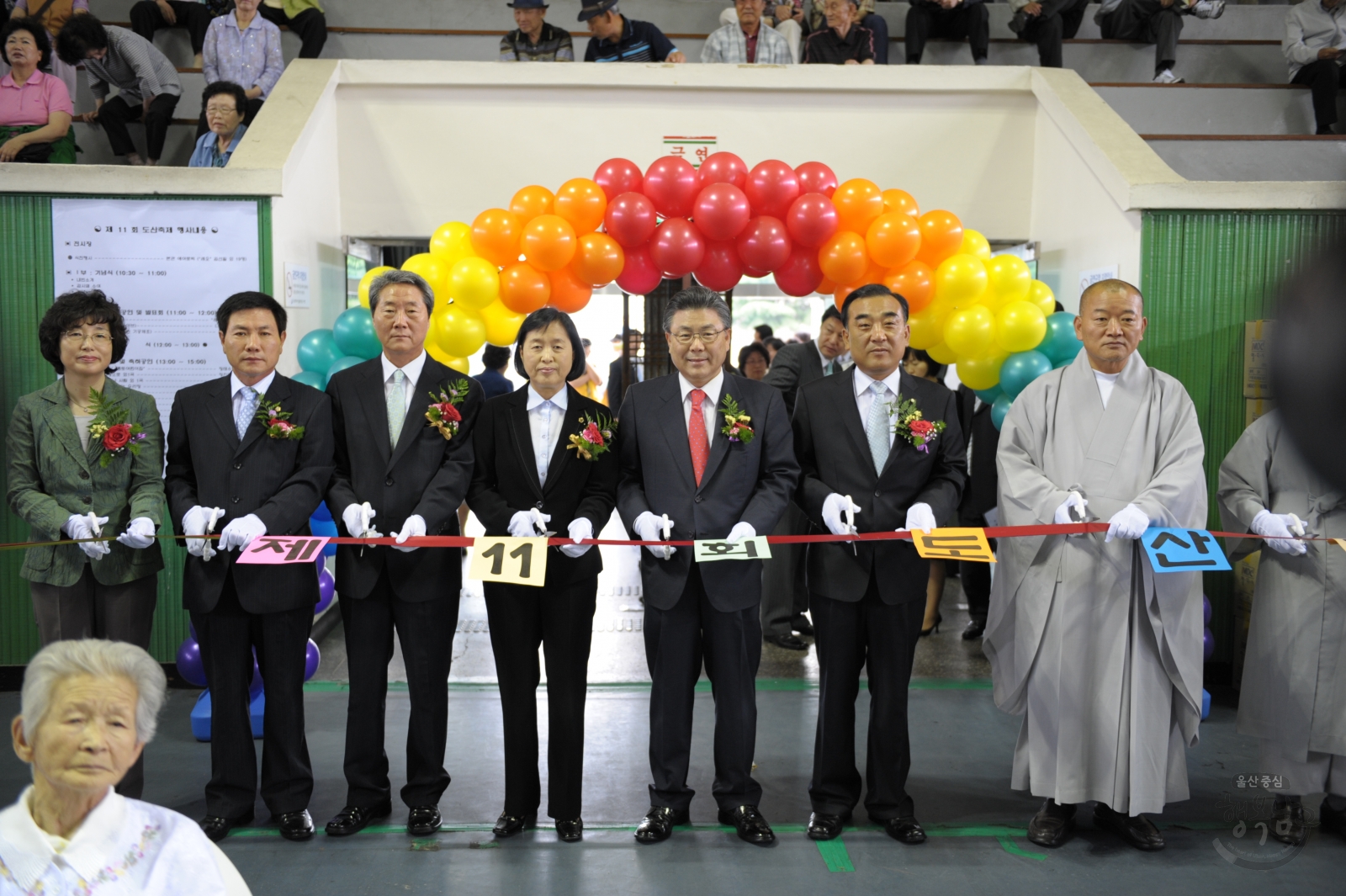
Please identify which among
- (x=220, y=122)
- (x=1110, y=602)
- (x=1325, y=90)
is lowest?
(x=1110, y=602)

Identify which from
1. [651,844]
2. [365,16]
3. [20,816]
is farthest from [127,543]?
[365,16]

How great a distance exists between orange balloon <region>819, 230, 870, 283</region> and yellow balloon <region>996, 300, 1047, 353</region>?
0.71 meters

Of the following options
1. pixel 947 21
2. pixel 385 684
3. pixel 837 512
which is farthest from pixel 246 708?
pixel 947 21

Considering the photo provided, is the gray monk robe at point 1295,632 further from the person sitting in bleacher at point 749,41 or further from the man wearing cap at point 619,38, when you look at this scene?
the man wearing cap at point 619,38

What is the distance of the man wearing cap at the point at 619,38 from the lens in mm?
6523

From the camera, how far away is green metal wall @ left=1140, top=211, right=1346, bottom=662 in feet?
16.2

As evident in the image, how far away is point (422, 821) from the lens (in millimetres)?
3367

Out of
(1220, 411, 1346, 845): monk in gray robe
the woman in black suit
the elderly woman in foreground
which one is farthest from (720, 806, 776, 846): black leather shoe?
the elderly woman in foreground

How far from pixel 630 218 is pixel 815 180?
96 cm

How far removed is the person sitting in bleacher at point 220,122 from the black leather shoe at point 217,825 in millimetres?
3705

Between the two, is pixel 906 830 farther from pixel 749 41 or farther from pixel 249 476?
pixel 749 41

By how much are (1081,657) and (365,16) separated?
8061 millimetres

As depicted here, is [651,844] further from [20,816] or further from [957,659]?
[957,659]

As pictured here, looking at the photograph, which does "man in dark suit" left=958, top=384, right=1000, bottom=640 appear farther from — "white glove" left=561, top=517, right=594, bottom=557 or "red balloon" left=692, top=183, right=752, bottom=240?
"white glove" left=561, top=517, right=594, bottom=557
